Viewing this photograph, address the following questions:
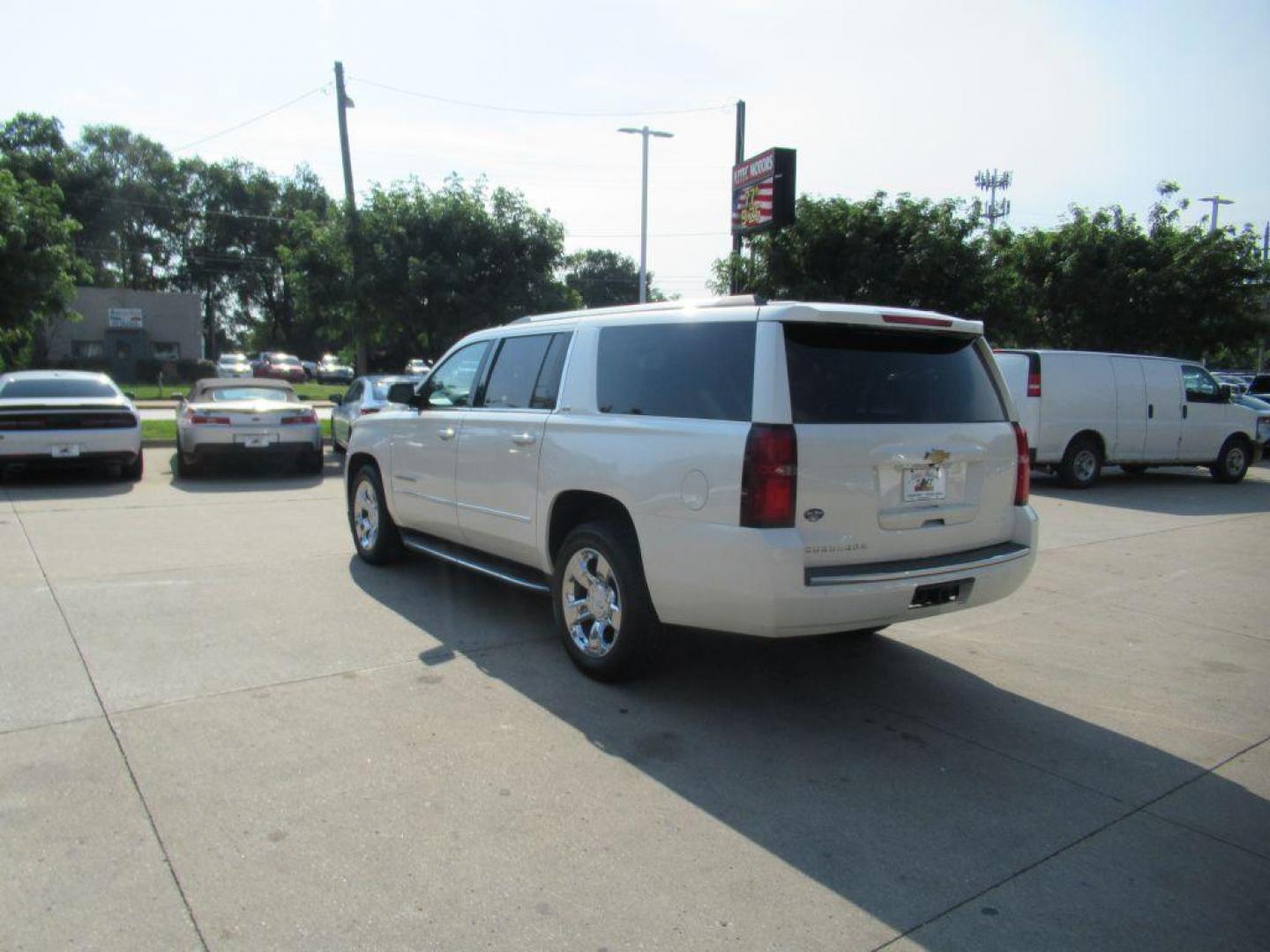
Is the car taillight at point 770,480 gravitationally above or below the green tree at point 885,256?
below

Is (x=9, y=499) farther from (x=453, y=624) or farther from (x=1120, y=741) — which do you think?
(x=1120, y=741)

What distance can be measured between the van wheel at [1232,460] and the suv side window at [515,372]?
13.8 meters

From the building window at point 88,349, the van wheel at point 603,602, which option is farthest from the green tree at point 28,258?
the building window at point 88,349

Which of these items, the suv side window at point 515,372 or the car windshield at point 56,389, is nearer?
the suv side window at point 515,372

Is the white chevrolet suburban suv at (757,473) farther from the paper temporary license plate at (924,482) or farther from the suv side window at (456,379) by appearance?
the suv side window at (456,379)

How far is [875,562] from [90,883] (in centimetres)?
329

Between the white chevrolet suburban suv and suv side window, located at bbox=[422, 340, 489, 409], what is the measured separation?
799mm

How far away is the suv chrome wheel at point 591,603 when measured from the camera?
4832 millimetres

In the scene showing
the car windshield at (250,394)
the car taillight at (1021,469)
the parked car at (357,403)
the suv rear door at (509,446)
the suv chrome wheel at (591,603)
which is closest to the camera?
the suv chrome wheel at (591,603)

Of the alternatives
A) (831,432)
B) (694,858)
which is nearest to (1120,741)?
(831,432)

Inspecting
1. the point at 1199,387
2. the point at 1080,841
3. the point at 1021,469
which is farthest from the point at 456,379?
the point at 1199,387

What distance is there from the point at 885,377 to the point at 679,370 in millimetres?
994

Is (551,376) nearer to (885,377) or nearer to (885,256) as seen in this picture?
(885,377)

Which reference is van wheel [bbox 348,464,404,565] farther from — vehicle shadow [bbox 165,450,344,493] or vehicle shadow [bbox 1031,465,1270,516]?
vehicle shadow [bbox 1031,465,1270,516]
